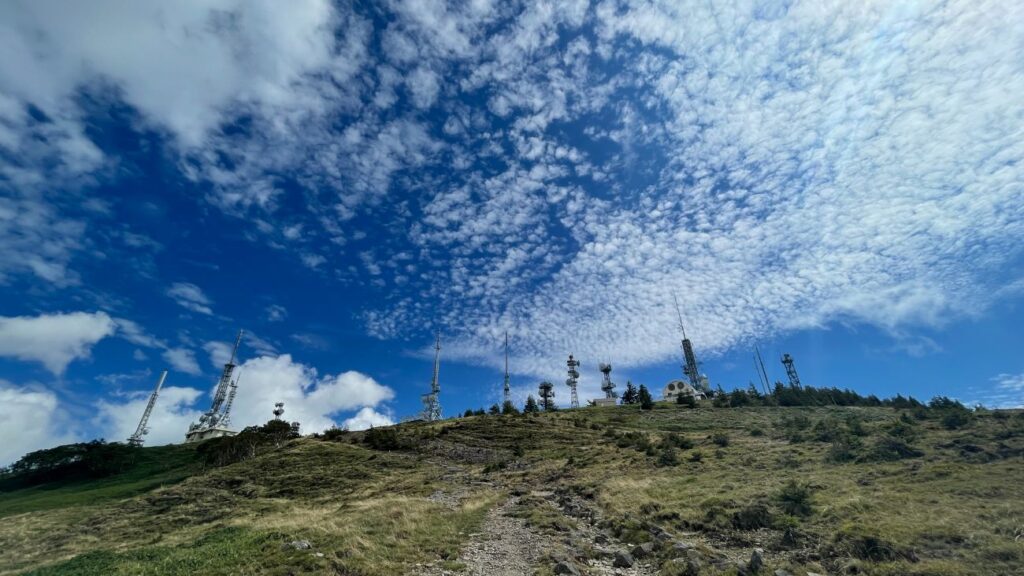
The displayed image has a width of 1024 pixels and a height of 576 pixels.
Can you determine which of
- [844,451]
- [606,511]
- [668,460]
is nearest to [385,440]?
[668,460]

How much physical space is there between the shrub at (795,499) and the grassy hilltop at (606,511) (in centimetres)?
10

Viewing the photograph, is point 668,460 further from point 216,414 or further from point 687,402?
point 216,414

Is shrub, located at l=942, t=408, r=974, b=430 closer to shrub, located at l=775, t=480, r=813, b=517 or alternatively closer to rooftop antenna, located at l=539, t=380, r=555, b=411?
shrub, located at l=775, t=480, r=813, b=517

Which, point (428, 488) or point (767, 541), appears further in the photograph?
point (428, 488)

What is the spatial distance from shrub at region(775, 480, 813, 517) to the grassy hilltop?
10 cm

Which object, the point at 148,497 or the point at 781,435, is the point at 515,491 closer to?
the point at 781,435

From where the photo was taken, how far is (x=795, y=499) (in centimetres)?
1773

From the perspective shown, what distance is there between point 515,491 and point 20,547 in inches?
1331

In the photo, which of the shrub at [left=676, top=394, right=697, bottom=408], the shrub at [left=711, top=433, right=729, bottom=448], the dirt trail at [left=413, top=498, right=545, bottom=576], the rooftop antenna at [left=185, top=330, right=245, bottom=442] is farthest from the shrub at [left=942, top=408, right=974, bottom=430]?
the rooftop antenna at [left=185, top=330, right=245, bottom=442]

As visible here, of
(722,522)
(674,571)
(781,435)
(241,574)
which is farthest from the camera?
(781,435)

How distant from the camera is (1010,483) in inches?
666

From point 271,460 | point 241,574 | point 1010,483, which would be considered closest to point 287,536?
point 241,574

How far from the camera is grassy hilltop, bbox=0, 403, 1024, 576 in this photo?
13.3 m

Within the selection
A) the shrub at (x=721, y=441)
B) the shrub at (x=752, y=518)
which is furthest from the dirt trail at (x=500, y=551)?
the shrub at (x=721, y=441)
